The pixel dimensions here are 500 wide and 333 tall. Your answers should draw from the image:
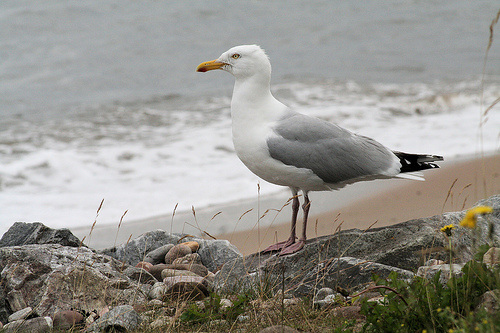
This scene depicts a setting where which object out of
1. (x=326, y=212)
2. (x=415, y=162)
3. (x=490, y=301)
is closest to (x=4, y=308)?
(x=490, y=301)

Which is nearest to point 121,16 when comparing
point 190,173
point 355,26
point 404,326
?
point 355,26

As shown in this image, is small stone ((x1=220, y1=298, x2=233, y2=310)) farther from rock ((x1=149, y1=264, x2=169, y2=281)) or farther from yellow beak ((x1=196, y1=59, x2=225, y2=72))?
yellow beak ((x1=196, y1=59, x2=225, y2=72))

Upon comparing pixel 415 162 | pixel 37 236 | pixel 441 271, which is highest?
pixel 415 162

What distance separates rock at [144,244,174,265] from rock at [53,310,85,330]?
5.10 feet

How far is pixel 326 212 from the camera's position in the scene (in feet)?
24.0

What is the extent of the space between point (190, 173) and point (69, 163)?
221 centimetres

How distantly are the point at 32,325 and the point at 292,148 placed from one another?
2275 mm

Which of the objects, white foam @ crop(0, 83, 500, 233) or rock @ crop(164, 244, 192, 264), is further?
white foam @ crop(0, 83, 500, 233)

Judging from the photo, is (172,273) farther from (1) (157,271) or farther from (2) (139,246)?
(2) (139,246)

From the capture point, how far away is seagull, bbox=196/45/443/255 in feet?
15.1

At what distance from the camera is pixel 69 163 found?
984cm

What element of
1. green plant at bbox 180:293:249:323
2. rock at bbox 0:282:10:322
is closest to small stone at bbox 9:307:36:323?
rock at bbox 0:282:10:322

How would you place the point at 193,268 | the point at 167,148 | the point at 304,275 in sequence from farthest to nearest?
the point at 167,148 < the point at 193,268 < the point at 304,275

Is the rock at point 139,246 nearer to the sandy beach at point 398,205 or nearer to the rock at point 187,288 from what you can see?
the sandy beach at point 398,205
